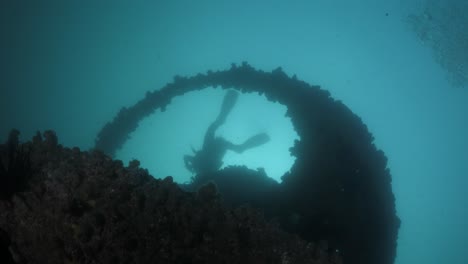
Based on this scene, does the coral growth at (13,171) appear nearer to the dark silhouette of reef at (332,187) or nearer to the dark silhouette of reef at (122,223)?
the dark silhouette of reef at (122,223)

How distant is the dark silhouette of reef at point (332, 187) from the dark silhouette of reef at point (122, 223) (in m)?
4.80

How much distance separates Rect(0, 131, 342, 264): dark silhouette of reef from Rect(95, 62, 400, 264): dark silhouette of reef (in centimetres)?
480

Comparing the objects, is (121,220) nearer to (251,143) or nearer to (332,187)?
(332,187)

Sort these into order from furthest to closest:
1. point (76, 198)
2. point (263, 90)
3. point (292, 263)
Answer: point (263, 90) < point (292, 263) < point (76, 198)

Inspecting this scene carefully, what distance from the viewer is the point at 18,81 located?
2314 inches

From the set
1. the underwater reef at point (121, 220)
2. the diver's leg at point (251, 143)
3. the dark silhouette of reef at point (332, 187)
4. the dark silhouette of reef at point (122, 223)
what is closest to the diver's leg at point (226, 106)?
the diver's leg at point (251, 143)

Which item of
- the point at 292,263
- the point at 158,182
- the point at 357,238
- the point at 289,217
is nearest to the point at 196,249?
the point at 158,182

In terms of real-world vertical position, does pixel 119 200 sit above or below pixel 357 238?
below

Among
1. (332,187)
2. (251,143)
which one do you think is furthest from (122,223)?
(251,143)

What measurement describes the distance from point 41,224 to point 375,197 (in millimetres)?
Answer: 8397

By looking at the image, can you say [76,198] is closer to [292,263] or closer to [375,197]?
[292,263]

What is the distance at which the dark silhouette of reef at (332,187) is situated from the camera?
948 centimetres

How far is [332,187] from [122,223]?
23.2 ft

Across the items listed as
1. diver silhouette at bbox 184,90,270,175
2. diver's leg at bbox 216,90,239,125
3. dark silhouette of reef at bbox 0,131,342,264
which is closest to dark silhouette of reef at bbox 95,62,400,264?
diver silhouette at bbox 184,90,270,175
